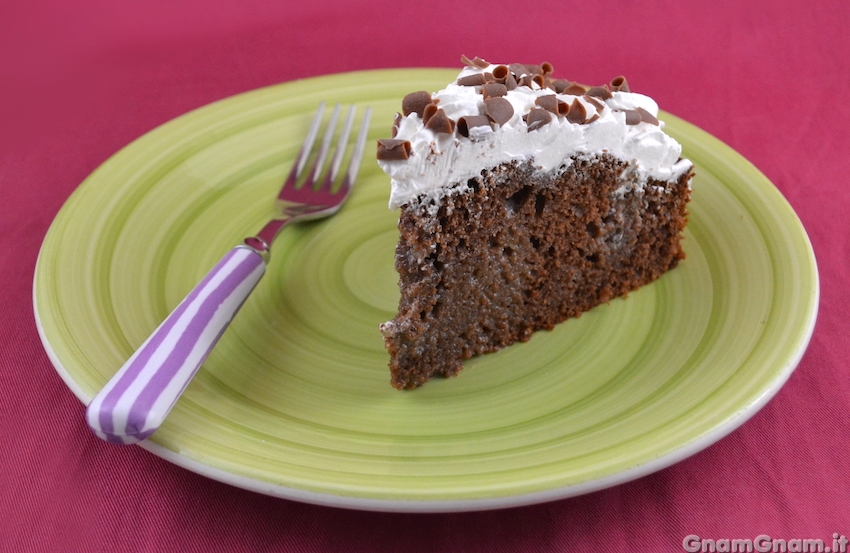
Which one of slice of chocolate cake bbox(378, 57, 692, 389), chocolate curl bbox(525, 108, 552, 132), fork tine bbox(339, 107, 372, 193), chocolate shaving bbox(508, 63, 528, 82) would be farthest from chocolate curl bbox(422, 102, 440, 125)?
fork tine bbox(339, 107, 372, 193)

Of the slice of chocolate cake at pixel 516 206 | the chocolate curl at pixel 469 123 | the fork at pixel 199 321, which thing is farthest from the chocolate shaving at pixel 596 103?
the fork at pixel 199 321

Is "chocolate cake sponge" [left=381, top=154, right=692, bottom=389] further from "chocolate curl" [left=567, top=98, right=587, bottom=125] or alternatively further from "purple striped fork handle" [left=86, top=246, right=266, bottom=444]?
"purple striped fork handle" [left=86, top=246, right=266, bottom=444]

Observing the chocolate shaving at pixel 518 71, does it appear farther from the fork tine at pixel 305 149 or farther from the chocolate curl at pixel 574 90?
the fork tine at pixel 305 149

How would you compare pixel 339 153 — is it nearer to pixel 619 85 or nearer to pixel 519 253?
pixel 519 253

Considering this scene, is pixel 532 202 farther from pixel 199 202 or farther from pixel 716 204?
pixel 199 202

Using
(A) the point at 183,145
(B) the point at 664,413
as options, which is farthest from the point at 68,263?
(B) the point at 664,413

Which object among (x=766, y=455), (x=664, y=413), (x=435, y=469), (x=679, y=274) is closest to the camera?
(x=435, y=469)
